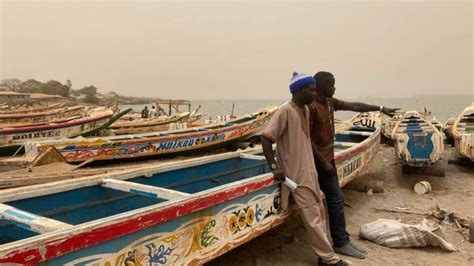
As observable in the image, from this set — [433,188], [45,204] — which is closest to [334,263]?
[45,204]

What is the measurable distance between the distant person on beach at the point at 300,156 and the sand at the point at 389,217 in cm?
63

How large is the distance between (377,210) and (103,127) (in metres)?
11.9

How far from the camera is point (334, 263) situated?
365cm

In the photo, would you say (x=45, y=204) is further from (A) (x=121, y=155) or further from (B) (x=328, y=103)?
(A) (x=121, y=155)

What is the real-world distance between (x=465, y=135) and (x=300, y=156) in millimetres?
6124

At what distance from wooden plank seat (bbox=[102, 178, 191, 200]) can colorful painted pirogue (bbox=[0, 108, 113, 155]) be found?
7.70 meters

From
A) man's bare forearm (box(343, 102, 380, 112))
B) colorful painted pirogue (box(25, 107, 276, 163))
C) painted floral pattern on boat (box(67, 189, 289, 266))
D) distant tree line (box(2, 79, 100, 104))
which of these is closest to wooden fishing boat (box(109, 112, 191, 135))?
colorful painted pirogue (box(25, 107, 276, 163))

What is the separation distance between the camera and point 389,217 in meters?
5.80

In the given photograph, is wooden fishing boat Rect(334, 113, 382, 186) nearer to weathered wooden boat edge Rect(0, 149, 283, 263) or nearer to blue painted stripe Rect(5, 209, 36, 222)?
weathered wooden boat edge Rect(0, 149, 283, 263)

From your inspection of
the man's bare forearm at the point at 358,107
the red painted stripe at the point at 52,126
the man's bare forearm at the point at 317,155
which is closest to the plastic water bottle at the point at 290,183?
the man's bare forearm at the point at 317,155

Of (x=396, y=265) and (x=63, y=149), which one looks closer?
(x=396, y=265)

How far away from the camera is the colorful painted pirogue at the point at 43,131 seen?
1099 centimetres

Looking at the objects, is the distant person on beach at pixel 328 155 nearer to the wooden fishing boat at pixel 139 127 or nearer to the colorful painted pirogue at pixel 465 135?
the colorful painted pirogue at pixel 465 135

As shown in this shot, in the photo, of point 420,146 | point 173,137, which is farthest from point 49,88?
point 420,146
